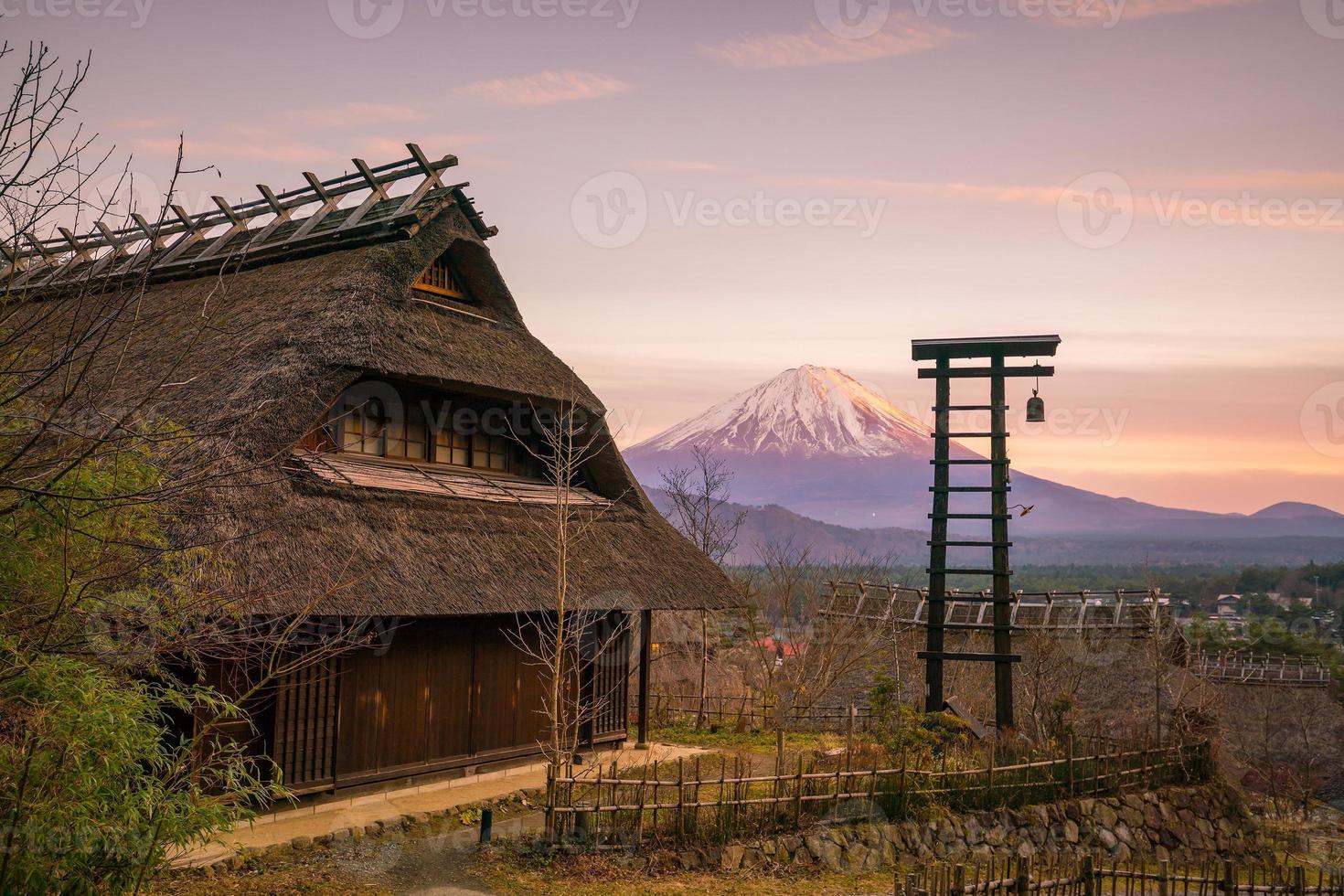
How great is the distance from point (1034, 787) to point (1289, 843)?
909 cm

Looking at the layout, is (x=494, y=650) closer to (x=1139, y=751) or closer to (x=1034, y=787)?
(x=1034, y=787)

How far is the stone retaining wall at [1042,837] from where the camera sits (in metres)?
11.5

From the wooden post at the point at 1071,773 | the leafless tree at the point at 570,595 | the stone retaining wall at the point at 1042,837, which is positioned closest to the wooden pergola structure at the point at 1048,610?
the stone retaining wall at the point at 1042,837

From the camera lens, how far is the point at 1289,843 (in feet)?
65.4

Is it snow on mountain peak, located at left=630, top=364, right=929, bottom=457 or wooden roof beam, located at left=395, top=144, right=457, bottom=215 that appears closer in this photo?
wooden roof beam, located at left=395, top=144, right=457, bottom=215

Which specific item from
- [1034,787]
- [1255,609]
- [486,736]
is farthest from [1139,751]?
[1255,609]

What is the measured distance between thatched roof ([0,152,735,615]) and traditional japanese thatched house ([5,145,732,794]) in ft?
0.11

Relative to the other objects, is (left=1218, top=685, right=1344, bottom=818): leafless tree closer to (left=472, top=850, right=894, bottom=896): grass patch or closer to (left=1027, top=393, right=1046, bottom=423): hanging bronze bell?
(left=1027, top=393, right=1046, bottom=423): hanging bronze bell

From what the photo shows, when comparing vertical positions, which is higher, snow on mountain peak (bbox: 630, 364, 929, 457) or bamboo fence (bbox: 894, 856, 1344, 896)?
snow on mountain peak (bbox: 630, 364, 929, 457)

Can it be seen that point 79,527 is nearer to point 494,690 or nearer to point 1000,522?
point 494,690

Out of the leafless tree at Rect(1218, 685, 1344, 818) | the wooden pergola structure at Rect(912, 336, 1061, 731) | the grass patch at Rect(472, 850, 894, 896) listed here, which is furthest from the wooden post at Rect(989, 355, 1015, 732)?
the leafless tree at Rect(1218, 685, 1344, 818)

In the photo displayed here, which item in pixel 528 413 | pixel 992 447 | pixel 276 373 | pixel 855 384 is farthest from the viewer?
pixel 855 384

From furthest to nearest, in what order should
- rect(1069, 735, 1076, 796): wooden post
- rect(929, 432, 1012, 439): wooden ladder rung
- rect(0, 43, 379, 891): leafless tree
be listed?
rect(929, 432, 1012, 439): wooden ladder rung < rect(1069, 735, 1076, 796): wooden post < rect(0, 43, 379, 891): leafless tree

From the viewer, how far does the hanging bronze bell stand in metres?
16.7
